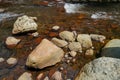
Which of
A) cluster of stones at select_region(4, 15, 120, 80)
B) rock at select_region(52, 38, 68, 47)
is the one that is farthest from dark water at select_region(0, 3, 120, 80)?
rock at select_region(52, 38, 68, 47)

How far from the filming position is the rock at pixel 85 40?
18.2 feet

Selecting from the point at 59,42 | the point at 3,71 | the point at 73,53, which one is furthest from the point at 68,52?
the point at 3,71

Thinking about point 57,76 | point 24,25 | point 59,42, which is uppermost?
point 24,25

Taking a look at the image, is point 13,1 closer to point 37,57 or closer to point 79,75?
point 37,57

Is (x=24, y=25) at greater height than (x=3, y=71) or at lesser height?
greater

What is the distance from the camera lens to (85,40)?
5602mm

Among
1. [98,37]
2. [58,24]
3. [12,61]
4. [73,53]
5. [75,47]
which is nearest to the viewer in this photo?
[12,61]

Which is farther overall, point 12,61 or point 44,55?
point 12,61

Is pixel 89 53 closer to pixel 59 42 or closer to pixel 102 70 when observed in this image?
pixel 59 42

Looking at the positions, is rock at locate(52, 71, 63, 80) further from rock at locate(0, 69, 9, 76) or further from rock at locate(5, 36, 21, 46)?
rock at locate(5, 36, 21, 46)

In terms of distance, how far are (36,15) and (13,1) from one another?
1.23 m

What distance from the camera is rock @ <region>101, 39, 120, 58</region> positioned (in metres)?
5.09

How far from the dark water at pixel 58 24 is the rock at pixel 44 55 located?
0.11 m

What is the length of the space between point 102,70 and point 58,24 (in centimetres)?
221
